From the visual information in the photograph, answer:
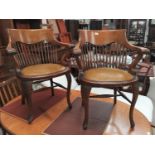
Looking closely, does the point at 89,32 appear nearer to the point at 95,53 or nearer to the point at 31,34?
the point at 95,53

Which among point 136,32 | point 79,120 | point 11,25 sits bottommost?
point 79,120

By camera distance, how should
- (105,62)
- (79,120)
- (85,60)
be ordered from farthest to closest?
(105,62) < (85,60) < (79,120)

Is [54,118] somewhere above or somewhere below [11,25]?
below

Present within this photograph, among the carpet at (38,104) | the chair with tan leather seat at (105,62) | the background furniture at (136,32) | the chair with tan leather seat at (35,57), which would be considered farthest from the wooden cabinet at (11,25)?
the background furniture at (136,32)

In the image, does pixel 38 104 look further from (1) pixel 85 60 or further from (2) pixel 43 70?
(1) pixel 85 60

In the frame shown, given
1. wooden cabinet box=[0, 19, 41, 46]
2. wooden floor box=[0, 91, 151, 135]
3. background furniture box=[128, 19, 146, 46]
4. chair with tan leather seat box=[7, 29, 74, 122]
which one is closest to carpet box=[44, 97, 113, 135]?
wooden floor box=[0, 91, 151, 135]

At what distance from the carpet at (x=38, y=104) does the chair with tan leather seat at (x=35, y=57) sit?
103mm

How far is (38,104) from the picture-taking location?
6.63 ft

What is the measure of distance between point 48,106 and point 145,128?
1.04m

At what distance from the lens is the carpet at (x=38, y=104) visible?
1.85 metres

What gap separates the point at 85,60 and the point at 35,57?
2.37 ft

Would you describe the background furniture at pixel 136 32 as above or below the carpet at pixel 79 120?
above

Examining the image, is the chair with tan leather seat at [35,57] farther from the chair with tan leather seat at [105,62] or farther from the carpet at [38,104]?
the chair with tan leather seat at [105,62]

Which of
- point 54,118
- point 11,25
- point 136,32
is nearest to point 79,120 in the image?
point 54,118
